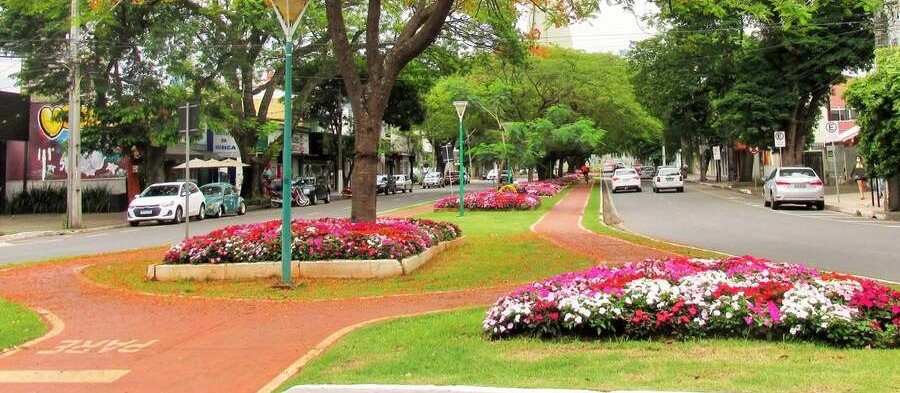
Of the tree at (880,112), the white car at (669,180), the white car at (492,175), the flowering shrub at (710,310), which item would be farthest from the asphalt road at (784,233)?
the white car at (492,175)

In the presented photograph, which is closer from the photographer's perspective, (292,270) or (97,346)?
(97,346)

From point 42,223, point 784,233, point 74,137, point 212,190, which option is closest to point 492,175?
point 212,190

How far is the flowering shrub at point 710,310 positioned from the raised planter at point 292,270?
392 centimetres

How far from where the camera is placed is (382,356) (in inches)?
226

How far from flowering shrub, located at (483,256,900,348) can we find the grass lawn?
333 centimetres

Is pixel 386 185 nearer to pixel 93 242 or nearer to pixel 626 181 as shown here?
pixel 626 181

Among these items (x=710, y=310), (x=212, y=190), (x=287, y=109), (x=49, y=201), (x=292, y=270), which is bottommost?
(x=292, y=270)

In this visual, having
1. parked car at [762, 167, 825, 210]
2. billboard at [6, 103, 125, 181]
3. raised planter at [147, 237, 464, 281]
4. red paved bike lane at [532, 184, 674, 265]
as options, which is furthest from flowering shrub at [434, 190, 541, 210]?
billboard at [6, 103, 125, 181]

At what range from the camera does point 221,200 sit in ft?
96.8

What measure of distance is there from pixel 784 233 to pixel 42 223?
24217mm

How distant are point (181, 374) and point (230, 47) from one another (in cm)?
2671

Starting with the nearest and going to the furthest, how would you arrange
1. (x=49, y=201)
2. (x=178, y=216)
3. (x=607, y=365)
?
(x=607, y=365)
(x=178, y=216)
(x=49, y=201)

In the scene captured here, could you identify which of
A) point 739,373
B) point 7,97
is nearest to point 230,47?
point 7,97

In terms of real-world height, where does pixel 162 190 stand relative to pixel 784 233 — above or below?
above
